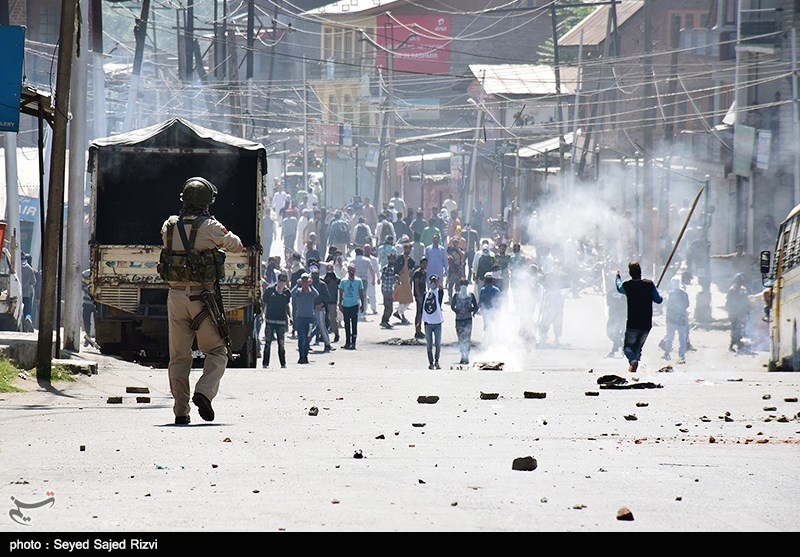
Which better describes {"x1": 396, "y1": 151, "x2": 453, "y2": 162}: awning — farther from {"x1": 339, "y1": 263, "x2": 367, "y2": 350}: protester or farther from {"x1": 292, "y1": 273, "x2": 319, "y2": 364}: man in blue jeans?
{"x1": 292, "y1": 273, "x2": 319, "y2": 364}: man in blue jeans

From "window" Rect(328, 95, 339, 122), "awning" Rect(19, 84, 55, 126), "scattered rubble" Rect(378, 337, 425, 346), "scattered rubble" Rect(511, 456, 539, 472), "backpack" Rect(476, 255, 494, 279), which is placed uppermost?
"window" Rect(328, 95, 339, 122)

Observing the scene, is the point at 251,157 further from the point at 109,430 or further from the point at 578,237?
the point at 578,237

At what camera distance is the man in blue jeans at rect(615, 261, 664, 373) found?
1650cm

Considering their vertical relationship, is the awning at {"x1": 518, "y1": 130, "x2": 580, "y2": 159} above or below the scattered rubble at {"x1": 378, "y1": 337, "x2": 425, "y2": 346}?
above

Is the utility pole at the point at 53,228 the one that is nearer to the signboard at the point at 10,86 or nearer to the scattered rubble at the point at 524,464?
the signboard at the point at 10,86

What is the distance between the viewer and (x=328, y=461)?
7.78m

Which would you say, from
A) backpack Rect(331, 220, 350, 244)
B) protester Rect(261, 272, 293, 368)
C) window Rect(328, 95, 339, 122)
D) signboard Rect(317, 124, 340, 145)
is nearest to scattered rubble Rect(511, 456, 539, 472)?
protester Rect(261, 272, 293, 368)

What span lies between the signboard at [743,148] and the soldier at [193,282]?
2890 cm

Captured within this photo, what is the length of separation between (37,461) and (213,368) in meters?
2.01

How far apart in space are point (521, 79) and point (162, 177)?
48466 mm

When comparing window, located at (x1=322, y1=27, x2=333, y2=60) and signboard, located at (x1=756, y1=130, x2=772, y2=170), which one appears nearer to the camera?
signboard, located at (x1=756, y1=130, x2=772, y2=170)

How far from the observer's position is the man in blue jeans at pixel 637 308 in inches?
650

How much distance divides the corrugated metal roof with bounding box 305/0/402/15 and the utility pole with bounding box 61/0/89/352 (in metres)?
57.3

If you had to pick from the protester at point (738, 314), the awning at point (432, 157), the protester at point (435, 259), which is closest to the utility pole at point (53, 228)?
the protester at point (738, 314)
